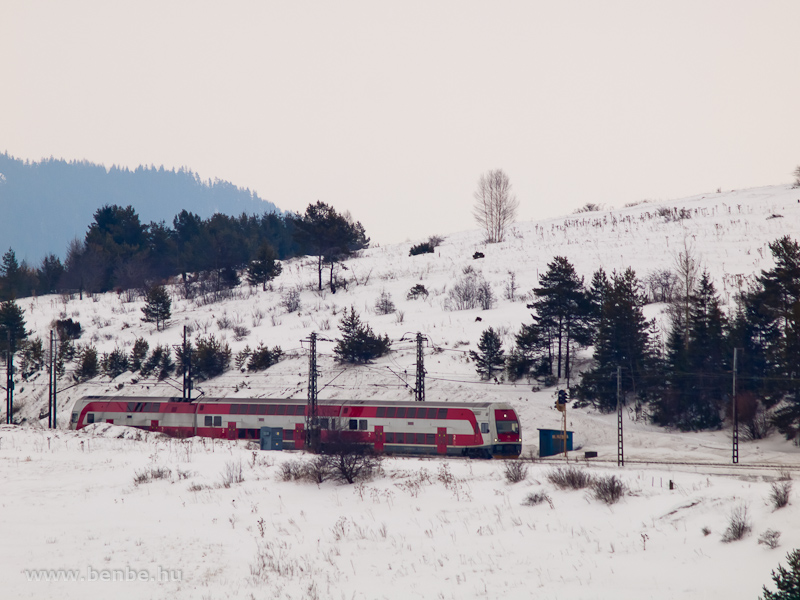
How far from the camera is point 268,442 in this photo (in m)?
39.5

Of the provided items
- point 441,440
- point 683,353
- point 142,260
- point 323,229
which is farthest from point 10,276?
point 683,353

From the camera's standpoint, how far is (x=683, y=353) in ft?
144

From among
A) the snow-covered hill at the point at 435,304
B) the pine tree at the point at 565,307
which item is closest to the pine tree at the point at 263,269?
the snow-covered hill at the point at 435,304

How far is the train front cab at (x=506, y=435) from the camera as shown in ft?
128

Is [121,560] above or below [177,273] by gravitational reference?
below

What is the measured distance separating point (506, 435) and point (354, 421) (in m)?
9.25

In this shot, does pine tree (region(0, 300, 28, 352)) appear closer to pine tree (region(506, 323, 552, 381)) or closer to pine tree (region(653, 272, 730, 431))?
pine tree (region(506, 323, 552, 381))

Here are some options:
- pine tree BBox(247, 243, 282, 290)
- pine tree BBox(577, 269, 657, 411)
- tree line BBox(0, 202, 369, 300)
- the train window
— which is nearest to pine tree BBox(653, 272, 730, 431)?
pine tree BBox(577, 269, 657, 411)

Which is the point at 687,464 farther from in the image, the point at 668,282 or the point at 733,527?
the point at 668,282

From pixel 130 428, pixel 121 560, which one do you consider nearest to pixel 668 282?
pixel 130 428

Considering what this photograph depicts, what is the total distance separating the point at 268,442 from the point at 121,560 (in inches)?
834

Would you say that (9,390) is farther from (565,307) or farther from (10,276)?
(10,276)

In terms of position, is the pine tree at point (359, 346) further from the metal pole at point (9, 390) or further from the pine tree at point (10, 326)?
the pine tree at point (10, 326)

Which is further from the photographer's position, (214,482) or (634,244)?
(634,244)
